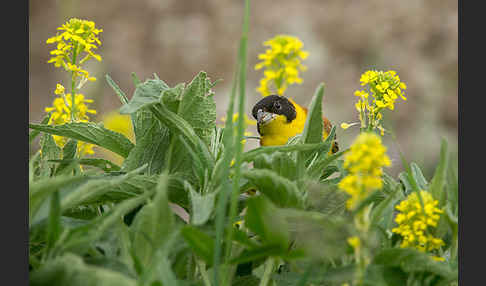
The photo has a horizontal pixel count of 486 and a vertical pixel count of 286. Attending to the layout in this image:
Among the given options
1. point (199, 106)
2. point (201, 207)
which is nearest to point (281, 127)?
point (199, 106)

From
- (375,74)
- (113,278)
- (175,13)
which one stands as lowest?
(113,278)

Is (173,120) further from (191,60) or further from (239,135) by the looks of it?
(191,60)

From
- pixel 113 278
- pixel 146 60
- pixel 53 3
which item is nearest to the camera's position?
pixel 113 278

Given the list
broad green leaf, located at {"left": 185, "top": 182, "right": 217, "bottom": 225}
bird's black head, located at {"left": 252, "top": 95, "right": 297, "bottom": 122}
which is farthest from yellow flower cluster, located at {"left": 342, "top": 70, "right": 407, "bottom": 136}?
bird's black head, located at {"left": 252, "top": 95, "right": 297, "bottom": 122}

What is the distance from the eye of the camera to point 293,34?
504cm

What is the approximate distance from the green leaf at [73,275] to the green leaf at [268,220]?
0.57 feet

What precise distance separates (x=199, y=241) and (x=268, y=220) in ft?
0.29

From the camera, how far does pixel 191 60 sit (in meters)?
5.14

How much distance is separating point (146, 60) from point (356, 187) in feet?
14.8

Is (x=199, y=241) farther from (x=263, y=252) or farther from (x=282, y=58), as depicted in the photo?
(x=282, y=58)

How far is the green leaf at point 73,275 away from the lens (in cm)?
69

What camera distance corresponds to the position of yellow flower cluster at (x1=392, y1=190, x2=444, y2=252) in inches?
34.7

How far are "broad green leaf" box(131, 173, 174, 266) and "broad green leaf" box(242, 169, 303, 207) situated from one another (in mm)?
118

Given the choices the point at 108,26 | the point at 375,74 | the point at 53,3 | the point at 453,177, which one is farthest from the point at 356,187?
the point at 53,3
